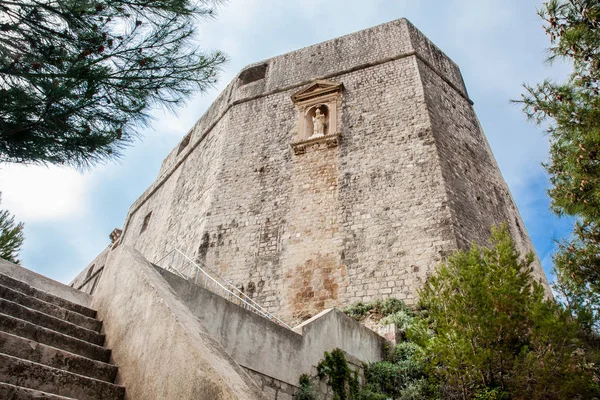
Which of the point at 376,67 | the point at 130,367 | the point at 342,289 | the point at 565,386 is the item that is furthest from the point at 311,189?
the point at 130,367

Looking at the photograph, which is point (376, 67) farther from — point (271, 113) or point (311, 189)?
point (311, 189)

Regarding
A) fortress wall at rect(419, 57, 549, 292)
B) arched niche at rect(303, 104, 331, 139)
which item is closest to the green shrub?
fortress wall at rect(419, 57, 549, 292)

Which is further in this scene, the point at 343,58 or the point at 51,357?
the point at 343,58

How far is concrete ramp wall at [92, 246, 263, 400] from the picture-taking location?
2.59 m

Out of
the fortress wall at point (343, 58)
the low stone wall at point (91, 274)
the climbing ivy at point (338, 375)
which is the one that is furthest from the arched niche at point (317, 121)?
the low stone wall at point (91, 274)

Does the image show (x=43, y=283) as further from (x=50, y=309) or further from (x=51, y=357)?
(x=51, y=357)

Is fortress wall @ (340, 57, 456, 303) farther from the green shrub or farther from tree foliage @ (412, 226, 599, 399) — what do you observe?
the green shrub

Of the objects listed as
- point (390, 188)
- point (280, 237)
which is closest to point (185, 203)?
point (280, 237)

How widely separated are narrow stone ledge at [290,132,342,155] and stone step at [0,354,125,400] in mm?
8325

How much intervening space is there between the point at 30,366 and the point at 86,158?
2.98 metres

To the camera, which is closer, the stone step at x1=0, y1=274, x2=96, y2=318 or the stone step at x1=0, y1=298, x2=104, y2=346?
the stone step at x1=0, y1=298, x2=104, y2=346

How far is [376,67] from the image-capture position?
38.5 ft

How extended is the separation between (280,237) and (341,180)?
73.2 inches

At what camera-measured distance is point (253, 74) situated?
14.0 metres
